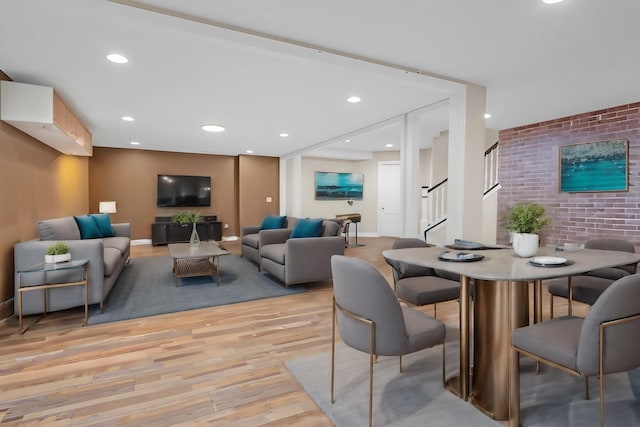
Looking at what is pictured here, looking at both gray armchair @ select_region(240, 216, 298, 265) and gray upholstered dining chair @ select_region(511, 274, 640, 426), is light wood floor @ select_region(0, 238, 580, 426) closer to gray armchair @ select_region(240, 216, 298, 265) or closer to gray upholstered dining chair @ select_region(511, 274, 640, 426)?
gray upholstered dining chair @ select_region(511, 274, 640, 426)

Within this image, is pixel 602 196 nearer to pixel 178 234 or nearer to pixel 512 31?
pixel 512 31

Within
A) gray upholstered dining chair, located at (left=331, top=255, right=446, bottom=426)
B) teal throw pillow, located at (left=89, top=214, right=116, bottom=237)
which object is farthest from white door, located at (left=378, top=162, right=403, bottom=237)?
gray upholstered dining chair, located at (left=331, top=255, right=446, bottom=426)

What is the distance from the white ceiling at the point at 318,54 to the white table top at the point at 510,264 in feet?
5.28

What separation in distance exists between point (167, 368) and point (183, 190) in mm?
6869

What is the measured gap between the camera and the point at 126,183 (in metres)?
8.03

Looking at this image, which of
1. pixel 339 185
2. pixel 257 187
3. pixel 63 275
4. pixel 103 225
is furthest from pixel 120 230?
pixel 339 185

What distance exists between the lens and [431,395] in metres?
1.92

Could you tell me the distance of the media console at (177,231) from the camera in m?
7.94

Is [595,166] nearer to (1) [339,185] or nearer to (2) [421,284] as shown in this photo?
(2) [421,284]

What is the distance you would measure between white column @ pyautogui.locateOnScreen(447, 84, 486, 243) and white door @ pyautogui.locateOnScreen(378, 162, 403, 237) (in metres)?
5.79

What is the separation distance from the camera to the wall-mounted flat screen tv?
32.2ft

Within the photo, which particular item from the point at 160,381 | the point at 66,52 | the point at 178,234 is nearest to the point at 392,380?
the point at 160,381

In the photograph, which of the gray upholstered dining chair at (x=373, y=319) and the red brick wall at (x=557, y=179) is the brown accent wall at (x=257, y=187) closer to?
the red brick wall at (x=557, y=179)

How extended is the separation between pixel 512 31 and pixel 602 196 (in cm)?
352
